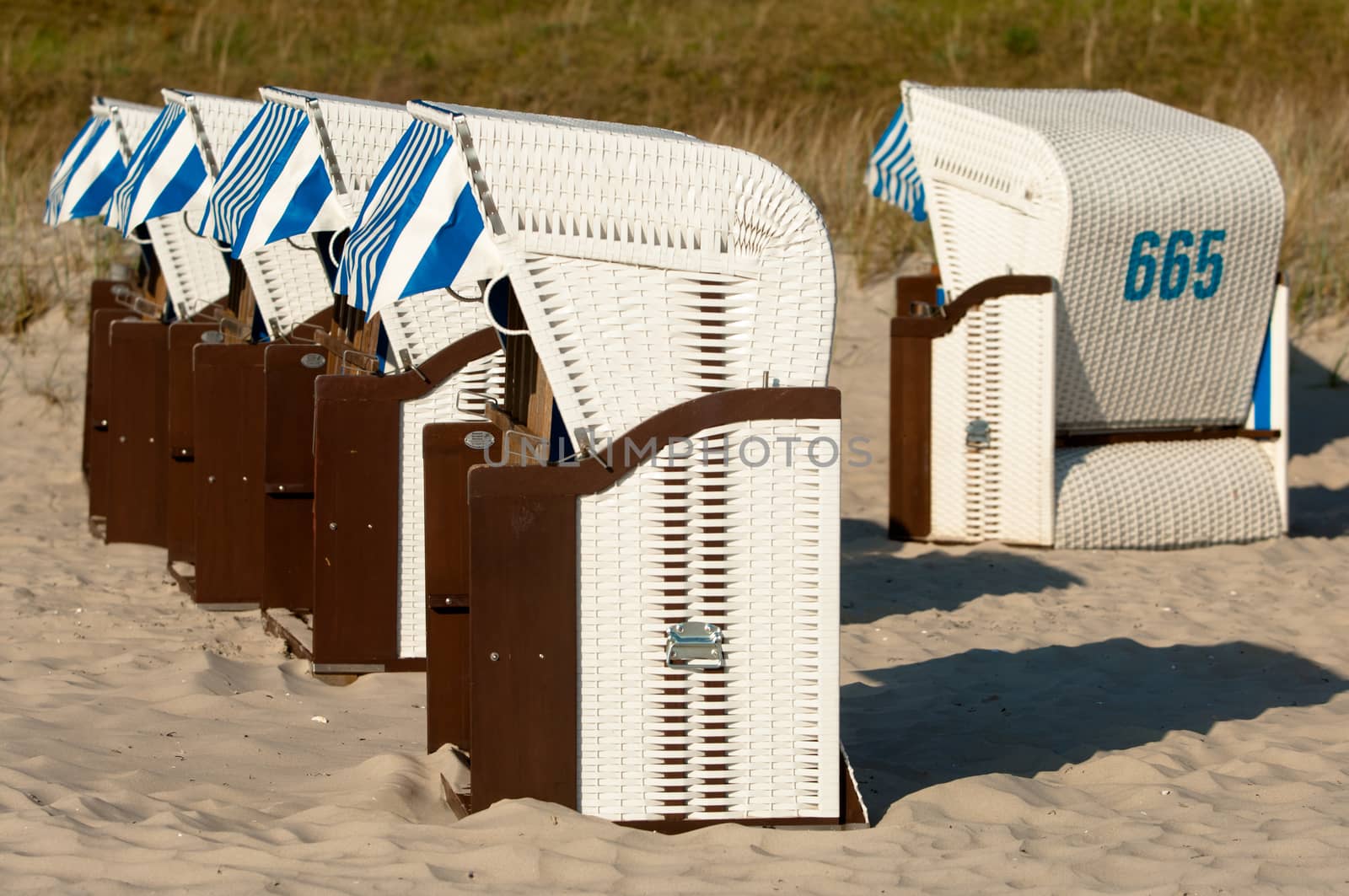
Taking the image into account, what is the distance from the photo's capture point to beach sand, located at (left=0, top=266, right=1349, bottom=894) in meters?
4.08

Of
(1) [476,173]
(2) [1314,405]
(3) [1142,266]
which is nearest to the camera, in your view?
(1) [476,173]

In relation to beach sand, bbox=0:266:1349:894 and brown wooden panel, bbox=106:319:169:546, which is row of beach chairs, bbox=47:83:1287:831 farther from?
beach sand, bbox=0:266:1349:894

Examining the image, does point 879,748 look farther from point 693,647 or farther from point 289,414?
point 289,414

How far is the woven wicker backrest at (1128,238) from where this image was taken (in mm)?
8586

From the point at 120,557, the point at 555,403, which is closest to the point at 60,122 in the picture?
the point at 120,557

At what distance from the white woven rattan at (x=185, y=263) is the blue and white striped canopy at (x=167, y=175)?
0.79 m

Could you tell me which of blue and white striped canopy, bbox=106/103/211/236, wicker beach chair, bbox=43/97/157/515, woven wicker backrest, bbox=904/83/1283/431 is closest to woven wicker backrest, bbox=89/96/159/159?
wicker beach chair, bbox=43/97/157/515

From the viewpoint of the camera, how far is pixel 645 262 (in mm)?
4188

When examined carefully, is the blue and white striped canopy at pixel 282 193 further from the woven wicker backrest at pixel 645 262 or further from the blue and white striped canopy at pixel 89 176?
the blue and white striped canopy at pixel 89 176

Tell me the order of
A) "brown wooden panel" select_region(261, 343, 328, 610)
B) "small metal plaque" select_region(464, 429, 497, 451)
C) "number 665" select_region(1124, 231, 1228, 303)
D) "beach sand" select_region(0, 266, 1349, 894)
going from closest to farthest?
"beach sand" select_region(0, 266, 1349, 894) < "small metal plaque" select_region(464, 429, 497, 451) < "brown wooden panel" select_region(261, 343, 328, 610) < "number 665" select_region(1124, 231, 1228, 303)

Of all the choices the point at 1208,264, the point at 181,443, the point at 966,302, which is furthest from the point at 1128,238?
the point at 181,443

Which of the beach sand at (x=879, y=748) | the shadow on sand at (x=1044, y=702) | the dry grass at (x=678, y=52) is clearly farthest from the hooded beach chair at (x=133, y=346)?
the dry grass at (x=678, y=52)

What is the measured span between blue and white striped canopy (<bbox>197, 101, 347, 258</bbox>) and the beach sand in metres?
1.52

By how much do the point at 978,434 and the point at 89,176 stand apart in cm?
467
